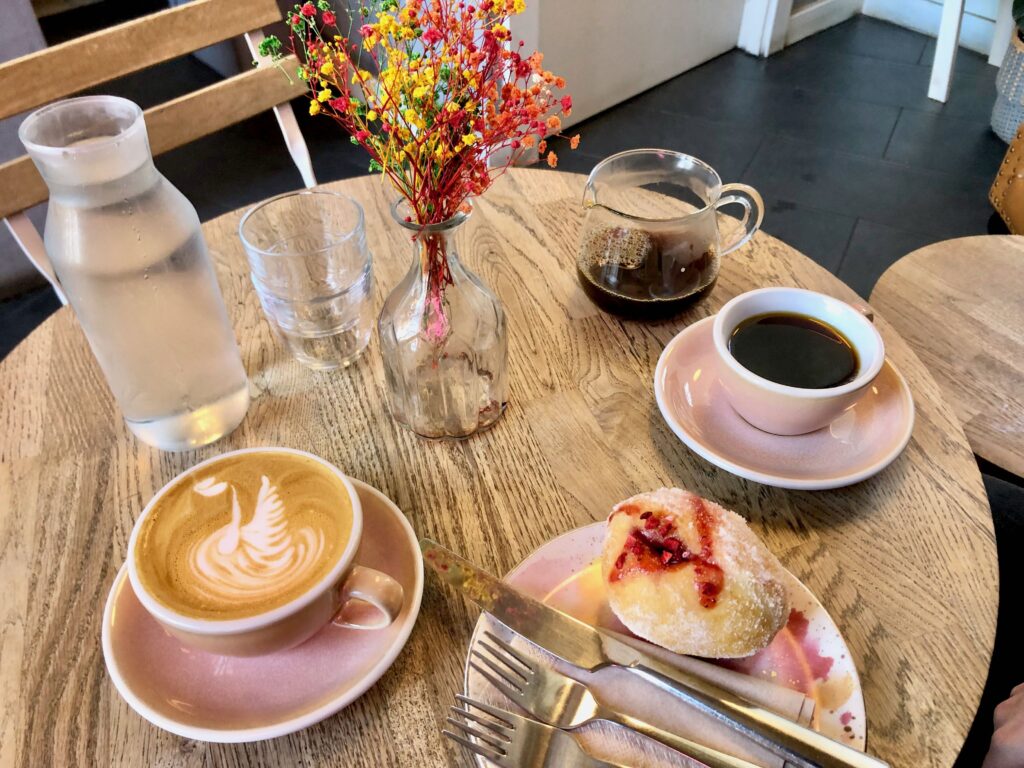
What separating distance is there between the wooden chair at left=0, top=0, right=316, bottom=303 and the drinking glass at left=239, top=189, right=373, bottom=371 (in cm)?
16

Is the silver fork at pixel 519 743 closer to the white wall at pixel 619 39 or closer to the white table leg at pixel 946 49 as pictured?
the white wall at pixel 619 39

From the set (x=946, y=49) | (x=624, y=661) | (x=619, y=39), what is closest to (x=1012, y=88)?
(x=946, y=49)

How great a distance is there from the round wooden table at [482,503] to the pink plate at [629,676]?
0.12 ft

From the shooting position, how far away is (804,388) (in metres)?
0.72

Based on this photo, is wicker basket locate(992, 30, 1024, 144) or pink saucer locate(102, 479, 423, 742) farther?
wicker basket locate(992, 30, 1024, 144)

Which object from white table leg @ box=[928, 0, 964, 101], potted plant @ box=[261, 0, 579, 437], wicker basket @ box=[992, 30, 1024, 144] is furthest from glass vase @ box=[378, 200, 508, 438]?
white table leg @ box=[928, 0, 964, 101]

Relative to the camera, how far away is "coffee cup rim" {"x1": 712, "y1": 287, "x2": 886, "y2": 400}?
69 cm

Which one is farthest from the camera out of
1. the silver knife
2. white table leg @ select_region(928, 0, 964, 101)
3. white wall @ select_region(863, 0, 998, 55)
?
white wall @ select_region(863, 0, 998, 55)

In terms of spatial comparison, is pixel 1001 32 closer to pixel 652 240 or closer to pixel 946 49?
pixel 946 49

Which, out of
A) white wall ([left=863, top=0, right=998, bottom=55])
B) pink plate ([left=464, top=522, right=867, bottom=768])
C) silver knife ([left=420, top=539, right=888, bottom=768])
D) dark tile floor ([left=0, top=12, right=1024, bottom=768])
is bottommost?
dark tile floor ([left=0, top=12, right=1024, bottom=768])

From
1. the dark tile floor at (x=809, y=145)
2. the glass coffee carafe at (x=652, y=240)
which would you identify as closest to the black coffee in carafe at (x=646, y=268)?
the glass coffee carafe at (x=652, y=240)

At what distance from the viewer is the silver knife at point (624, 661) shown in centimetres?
50

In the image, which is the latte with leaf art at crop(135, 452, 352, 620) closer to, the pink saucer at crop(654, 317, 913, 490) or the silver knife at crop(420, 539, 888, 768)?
the silver knife at crop(420, 539, 888, 768)

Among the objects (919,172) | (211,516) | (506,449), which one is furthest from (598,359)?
(919,172)
